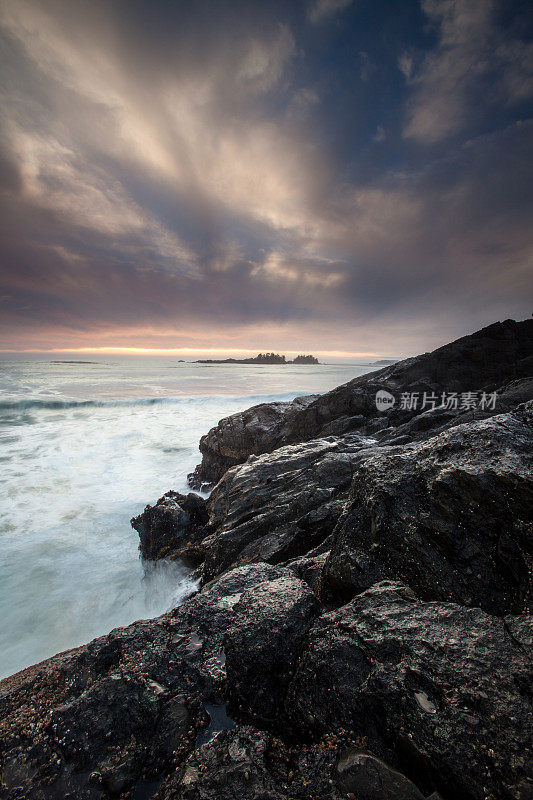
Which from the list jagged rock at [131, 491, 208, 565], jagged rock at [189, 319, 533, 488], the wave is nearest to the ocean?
jagged rock at [131, 491, 208, 565]

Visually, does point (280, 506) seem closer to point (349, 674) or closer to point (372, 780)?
point (349, 674)

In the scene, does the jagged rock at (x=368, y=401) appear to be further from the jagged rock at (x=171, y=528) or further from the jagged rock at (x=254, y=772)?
the jagged rock at (x=254, y=772)

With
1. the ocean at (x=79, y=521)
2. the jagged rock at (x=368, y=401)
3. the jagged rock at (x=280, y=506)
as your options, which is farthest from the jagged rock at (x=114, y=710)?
the jagged rock at (x=368, y=401)

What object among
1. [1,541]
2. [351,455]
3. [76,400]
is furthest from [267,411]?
[76,400]

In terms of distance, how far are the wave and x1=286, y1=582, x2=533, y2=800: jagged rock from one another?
81.3 ft

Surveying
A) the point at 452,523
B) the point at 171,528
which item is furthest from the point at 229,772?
the point at 171,528

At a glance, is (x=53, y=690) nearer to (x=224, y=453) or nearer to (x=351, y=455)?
(x=351, y=455)

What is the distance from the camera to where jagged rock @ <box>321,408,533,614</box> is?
8.82ft

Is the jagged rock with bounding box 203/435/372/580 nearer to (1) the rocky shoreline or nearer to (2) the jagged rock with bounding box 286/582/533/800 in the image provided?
(1) the rocky shoreline

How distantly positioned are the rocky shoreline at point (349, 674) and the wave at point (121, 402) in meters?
24.0

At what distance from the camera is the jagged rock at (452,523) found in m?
2.69

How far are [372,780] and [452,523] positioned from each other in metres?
1.99

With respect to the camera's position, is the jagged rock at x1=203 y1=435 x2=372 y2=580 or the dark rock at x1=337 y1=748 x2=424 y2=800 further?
the jagged rock at x1=203 y1=435 x2=372 y2=580

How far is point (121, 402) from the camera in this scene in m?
32.8
